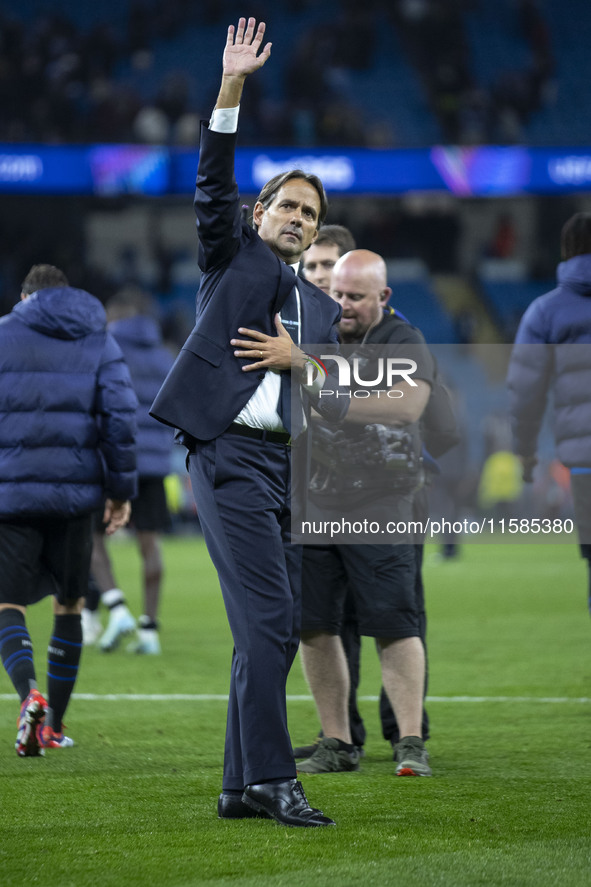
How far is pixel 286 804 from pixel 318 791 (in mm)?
635

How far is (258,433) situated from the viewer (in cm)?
390

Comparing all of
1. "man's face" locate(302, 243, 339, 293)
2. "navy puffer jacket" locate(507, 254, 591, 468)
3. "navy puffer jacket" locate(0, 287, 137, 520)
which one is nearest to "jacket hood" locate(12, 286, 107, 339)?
"navy puffer jacket" locate(0, 287, 137, 520)

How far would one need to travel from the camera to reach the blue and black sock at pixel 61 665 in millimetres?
5398

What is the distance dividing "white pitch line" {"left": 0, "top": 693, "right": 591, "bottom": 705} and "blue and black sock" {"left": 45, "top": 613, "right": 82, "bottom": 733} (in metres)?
1.08

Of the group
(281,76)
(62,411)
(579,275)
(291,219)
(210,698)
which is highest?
(281,76)

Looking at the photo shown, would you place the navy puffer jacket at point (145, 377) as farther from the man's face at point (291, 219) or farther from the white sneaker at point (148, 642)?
the man's face at point (291, 219)

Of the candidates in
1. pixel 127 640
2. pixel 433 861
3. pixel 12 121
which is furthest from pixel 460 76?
pixel 433 861

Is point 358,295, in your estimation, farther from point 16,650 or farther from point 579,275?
point 16,650

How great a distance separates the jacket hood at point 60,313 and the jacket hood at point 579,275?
2.27 meters

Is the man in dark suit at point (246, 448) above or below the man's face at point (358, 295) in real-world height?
below

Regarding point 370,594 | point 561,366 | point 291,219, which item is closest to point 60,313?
point 291,219

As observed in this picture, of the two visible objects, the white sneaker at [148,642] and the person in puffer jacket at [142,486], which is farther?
the person in puffer jacket at [142,486]

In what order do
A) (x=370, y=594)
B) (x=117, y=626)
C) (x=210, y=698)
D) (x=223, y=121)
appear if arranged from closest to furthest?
(x=223, y=121) < (x=370, y=594) < (x=210, y=698) < (x=117, y=626)

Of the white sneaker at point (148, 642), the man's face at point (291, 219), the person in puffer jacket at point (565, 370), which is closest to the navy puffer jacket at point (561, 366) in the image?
the person in puffer jacket at point (565, 370)
